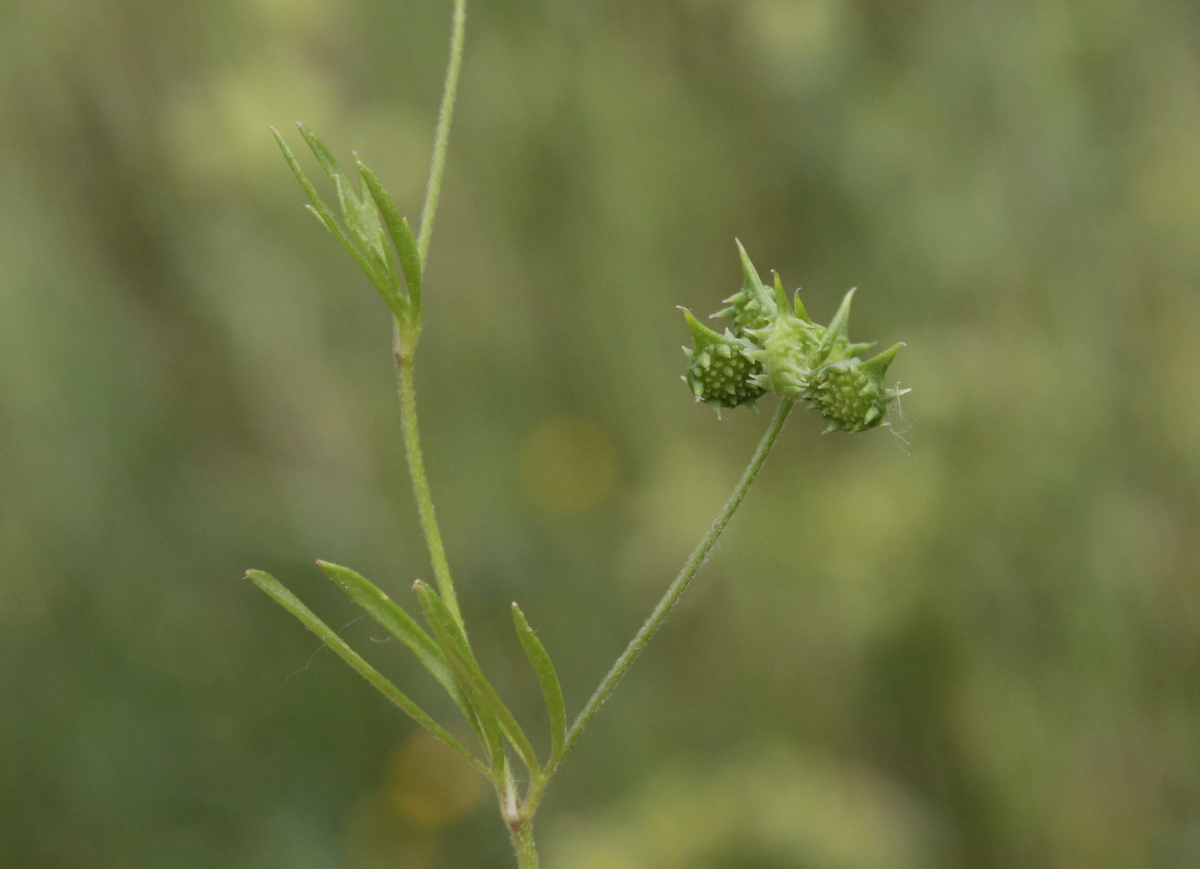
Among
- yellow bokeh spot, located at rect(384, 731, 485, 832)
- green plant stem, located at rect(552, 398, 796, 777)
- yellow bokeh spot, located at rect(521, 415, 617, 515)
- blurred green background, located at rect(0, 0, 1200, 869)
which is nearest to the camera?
green plant stem, located at rect(552, 398, 796, 777)

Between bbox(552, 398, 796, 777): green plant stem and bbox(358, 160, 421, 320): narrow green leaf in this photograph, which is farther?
bbox(358, 160, 421, 320): narrow green leaf

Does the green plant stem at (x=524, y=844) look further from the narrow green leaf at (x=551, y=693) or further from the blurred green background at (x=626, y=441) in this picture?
the blurred green background at (x=626, y=441)

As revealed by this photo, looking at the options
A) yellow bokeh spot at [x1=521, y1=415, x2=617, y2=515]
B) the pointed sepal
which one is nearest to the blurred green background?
yellow bokeh spot at [x1=521, y1=415, x2=617, y2=515]

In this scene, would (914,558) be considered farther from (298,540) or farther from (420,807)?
(298,540)

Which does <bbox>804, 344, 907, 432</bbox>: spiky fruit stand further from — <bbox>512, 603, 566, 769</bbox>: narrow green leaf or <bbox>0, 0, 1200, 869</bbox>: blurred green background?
<bbox>0, 0, 1200, 869</bbox>: blurred green background

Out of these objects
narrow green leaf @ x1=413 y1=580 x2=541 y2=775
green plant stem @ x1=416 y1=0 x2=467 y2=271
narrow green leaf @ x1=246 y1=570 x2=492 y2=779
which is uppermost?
green plant stem @ x1=416 y1=0 x2=467 y2=271

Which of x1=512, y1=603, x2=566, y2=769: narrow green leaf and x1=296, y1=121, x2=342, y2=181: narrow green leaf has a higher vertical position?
x1=296, y1=121, x2=342, y2=181: narrow green leaf

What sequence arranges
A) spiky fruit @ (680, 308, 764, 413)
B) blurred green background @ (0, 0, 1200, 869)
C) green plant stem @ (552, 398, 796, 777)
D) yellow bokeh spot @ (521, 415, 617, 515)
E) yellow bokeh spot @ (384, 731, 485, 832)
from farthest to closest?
yellow bokeh spot @ (521, 415, 617, 515) → yellow bokeh spot @ (384, 731, 485, 832) → blurred green background @ (0, 0, 1200, 869) → spiky fruit @ (680, 308, 764, 413) → green plant stem @ (552, 398, 796, 777)
